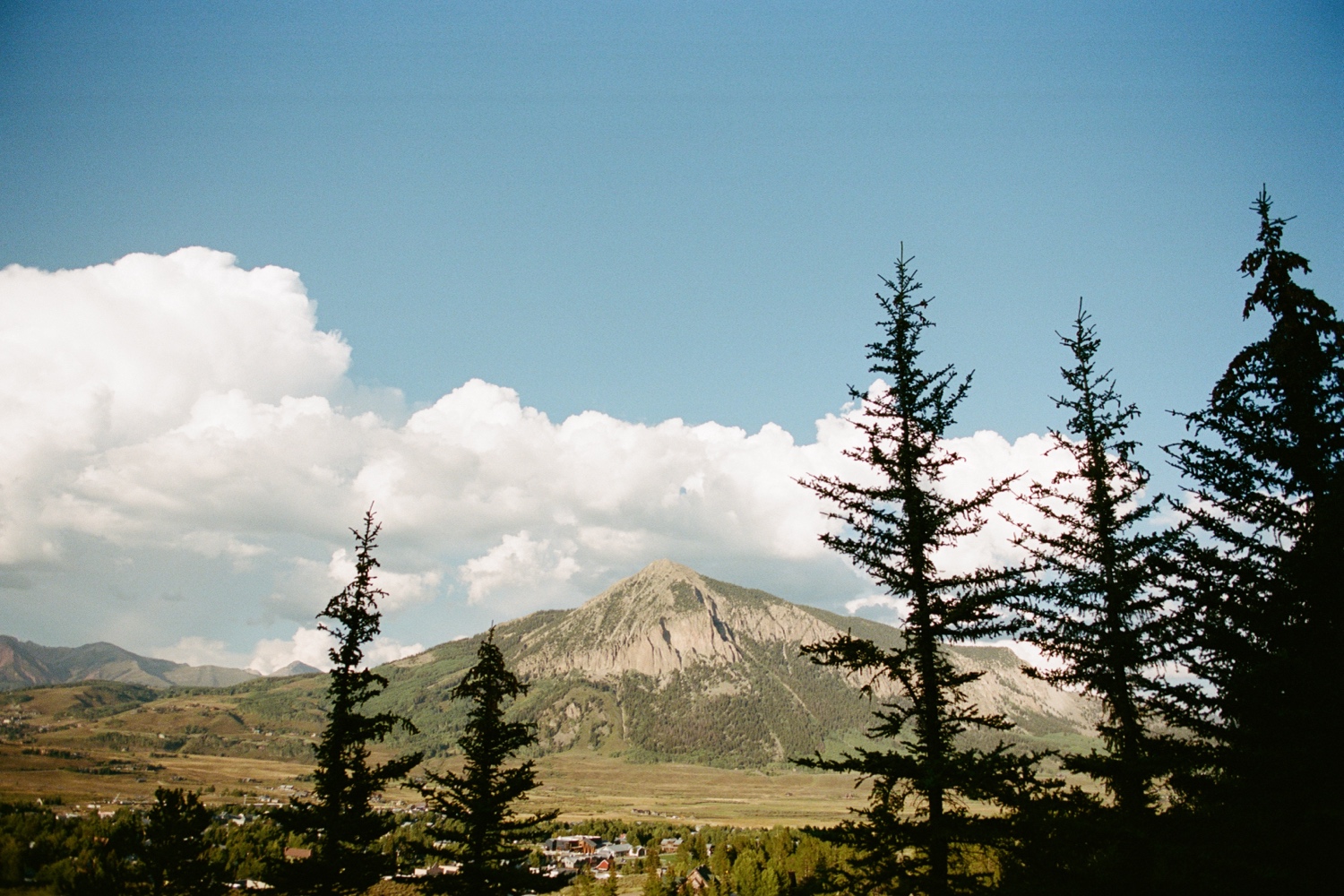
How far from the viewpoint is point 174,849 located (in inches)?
1070

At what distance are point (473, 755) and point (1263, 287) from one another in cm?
2637

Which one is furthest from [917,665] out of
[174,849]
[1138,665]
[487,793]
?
[174,849]

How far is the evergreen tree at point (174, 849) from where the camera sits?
2673 cm

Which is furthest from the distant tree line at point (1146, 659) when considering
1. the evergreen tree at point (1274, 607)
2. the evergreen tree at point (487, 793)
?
the evergreen tree at point (487, 793)

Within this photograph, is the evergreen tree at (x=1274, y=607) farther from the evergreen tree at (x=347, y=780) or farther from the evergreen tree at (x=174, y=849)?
the evergreen tree at (x=174, y=849)

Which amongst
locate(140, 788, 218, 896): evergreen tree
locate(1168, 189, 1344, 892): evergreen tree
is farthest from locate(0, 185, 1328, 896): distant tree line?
locate(140, 788, 218, 896): evergreen tree

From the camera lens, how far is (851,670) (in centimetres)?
1452

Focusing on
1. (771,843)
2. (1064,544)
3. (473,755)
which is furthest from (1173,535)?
(771,843)

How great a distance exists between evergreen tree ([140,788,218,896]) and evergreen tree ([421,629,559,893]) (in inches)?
515

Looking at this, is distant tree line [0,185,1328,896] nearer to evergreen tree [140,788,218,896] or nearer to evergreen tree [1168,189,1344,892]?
evergreen tree [1168,189,1344,892]

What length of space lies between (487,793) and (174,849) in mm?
16464

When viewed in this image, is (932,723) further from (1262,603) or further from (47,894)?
(47,894)

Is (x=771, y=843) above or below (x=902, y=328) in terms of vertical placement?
below

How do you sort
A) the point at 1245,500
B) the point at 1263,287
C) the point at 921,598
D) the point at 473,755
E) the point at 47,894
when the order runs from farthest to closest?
the point at 47,894 < the point at 473,755 < the point at 921,598 < the point at 1263,287 < the point at 1245,500
